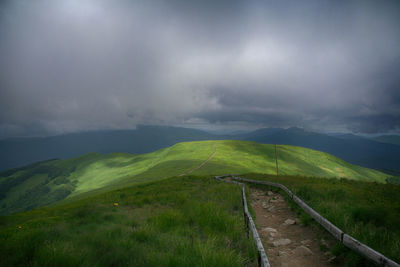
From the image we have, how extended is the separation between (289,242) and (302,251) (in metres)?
0.74

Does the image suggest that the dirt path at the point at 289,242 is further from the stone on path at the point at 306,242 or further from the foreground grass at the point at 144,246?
the foreground grass at the point at 144,246

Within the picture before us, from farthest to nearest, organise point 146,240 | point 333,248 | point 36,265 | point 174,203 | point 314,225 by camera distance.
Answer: point 174,203
point 314,225
point 146,240
point 333,248
point 36,265

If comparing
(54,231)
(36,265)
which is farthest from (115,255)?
(54,231)

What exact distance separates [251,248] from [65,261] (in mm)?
4589

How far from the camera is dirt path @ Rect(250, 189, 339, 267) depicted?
18.0ft

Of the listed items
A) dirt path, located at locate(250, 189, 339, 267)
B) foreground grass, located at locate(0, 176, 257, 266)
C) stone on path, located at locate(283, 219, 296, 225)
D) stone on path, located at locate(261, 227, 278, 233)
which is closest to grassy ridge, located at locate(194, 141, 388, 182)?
dirt path, located at locate(250, 189, 339, 267)

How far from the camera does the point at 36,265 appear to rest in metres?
4.02

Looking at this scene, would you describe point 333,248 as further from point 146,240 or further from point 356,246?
point 146,240

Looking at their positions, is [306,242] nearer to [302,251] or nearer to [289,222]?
[302,251]

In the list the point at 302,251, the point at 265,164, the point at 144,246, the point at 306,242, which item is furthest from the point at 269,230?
the point at 265,164

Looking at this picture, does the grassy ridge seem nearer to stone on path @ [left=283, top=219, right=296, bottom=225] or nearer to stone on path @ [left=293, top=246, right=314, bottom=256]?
stone on path @ [left=283, top=219, right=296, bottom=225]

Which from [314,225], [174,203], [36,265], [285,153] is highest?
[36,265]

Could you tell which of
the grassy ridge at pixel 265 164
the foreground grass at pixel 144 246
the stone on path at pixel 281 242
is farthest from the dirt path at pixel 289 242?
the grassy ridge at pixel 265 164

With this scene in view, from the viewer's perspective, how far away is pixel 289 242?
6727 millimetres
